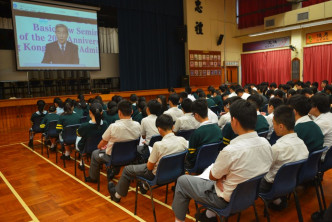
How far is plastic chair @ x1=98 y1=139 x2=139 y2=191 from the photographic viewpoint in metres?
3.08

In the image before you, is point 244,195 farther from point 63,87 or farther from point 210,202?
point 63,87

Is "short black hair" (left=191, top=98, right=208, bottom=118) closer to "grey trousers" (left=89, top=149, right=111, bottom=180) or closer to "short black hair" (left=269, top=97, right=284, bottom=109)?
"grey trousers" (left=89, top=149, right=111, bottom=180)

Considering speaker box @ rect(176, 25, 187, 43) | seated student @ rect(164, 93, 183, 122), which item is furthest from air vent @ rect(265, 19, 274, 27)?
seated student @ rect(164, 93, 183, 122)

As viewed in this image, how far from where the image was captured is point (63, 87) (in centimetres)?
1080

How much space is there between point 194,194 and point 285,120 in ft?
3.19

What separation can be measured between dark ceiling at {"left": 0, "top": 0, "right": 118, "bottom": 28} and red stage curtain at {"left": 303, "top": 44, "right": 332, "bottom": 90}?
27.6ft

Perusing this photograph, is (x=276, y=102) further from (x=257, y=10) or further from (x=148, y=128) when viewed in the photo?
(x=257, y=10)

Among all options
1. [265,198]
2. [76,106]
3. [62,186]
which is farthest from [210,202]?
[76,106]

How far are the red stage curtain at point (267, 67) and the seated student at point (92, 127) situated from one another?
441 inches

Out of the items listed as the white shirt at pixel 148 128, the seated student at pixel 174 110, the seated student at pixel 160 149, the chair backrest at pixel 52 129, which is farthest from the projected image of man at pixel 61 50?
the seated student at pixel 160 149

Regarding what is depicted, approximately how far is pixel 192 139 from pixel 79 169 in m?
2.29

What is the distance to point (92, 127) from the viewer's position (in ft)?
11.8

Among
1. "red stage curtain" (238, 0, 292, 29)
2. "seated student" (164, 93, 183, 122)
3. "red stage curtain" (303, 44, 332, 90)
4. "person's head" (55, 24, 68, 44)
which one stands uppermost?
"red stage curtain" (238, 0, 292, 29)

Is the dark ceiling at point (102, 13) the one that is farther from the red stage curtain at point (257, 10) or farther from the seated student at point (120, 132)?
the seated student at point (120, 132)
